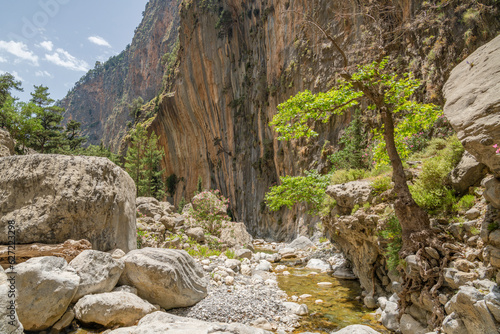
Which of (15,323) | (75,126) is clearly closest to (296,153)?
(15,323)

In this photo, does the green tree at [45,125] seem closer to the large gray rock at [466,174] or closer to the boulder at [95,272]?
the boulder at [95,272]

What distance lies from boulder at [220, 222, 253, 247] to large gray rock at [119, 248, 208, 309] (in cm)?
771

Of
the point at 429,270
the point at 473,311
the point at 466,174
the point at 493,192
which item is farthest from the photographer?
the point at 466,174

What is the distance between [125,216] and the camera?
235 inches

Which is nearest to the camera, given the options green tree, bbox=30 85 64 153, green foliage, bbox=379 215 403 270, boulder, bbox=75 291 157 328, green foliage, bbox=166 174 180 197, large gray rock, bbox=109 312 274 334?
large gray rock, bbox=109 312 274 334

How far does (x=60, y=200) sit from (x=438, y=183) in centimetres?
677

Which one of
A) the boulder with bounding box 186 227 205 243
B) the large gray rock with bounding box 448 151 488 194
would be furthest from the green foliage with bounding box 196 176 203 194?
the large gray rock with bounding box 448 151 488 194

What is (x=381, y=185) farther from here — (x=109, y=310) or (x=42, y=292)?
(x=42, y=292)

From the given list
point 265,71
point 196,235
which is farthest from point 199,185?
point 196,235

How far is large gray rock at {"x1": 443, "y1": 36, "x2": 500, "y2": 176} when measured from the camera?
291 cm

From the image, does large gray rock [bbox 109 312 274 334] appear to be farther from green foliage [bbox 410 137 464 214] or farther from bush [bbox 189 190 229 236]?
bush [bbox 189 190 229 236]

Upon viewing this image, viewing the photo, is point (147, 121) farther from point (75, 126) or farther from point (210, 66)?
point (210, 66)

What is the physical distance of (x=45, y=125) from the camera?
25531mm

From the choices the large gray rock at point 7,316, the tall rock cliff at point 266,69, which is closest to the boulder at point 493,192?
the tall rock cliff at point 266,69
